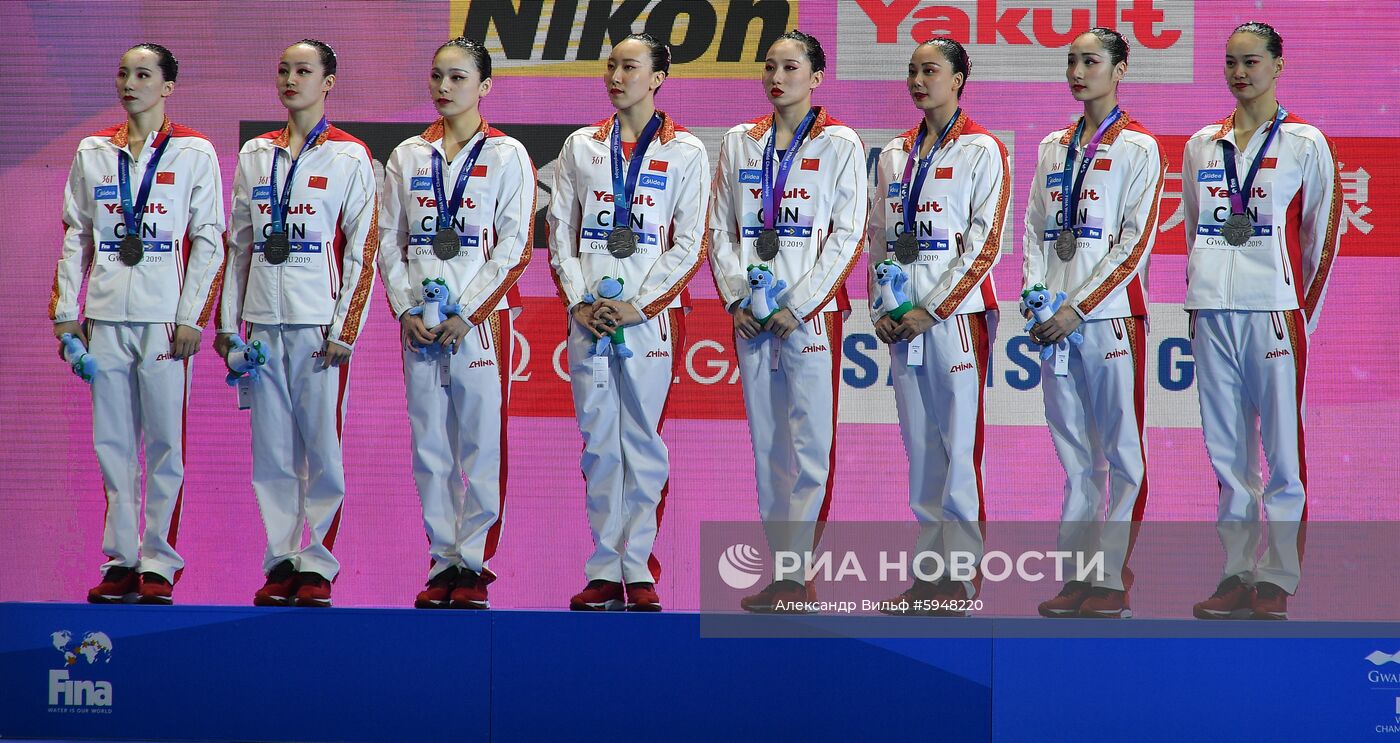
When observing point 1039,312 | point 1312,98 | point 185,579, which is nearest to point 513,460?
point 185,579

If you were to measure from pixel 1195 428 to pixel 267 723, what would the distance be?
391 centimetres

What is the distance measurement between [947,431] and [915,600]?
55 cm

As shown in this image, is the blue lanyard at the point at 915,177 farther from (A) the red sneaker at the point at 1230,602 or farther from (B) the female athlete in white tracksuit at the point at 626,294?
(A) the red sneaker at the point at 1230,602

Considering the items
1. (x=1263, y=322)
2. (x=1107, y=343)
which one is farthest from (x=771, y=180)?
(x=1263, y=322)

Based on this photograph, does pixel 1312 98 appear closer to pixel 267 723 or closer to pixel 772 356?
pixel 772 356

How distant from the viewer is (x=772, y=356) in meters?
4.60

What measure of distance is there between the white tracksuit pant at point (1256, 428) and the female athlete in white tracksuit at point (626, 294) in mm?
1751

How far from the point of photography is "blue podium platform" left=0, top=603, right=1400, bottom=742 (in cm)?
429

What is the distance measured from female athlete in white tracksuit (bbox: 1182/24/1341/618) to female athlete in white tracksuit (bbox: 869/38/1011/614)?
71 cm

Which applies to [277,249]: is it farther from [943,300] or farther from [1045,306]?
[1045,306]

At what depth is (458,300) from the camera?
180 inches

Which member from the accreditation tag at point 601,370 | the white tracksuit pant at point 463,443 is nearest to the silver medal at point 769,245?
the accreditation tag at point 601,370

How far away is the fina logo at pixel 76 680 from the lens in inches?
177

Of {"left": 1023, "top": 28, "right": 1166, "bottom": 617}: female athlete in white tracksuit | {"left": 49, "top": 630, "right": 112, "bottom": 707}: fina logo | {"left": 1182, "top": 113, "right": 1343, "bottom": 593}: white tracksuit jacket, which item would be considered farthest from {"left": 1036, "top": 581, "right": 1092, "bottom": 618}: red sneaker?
{"left": 49, "top": 630, "right": 112, "bottom": 707}: fina logo
